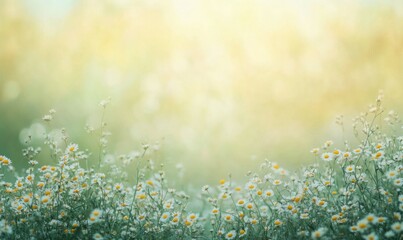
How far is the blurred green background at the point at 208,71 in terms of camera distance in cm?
759

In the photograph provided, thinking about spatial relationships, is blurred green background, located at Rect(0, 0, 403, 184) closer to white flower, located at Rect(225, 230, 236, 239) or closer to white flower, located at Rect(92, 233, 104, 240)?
white flower, located at Rect(225, 230, 236, 239)

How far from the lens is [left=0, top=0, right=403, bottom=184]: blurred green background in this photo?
24.9 ft

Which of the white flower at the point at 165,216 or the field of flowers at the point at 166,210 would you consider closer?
the field of flowers at the point at 166,210

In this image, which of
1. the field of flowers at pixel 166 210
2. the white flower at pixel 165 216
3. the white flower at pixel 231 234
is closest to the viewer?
the field of flowers at pixel 166 210

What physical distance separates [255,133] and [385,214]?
17.4ft

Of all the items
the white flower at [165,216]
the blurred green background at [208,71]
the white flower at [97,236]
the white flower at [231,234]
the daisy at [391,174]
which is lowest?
the white flower at [97,236]

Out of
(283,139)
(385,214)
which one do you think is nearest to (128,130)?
(283,139)

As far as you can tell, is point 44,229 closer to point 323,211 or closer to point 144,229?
point 144,229

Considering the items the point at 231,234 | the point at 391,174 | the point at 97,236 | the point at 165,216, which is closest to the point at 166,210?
the point at 165,216

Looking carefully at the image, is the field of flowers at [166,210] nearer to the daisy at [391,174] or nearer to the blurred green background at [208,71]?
the daisy at [391,174]

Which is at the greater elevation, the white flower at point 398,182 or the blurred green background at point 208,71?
the blurred green background at point 208,71

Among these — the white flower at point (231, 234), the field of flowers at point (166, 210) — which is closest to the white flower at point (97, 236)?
the field of flowers at point (166, 210)

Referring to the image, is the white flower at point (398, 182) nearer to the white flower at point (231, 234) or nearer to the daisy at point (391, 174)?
the daisy at point (391, 174)

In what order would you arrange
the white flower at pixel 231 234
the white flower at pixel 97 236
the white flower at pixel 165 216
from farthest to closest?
the white flower at pixel 165 216 → the white flower at pixel 231 234 → the white flower at pixel 97 236
